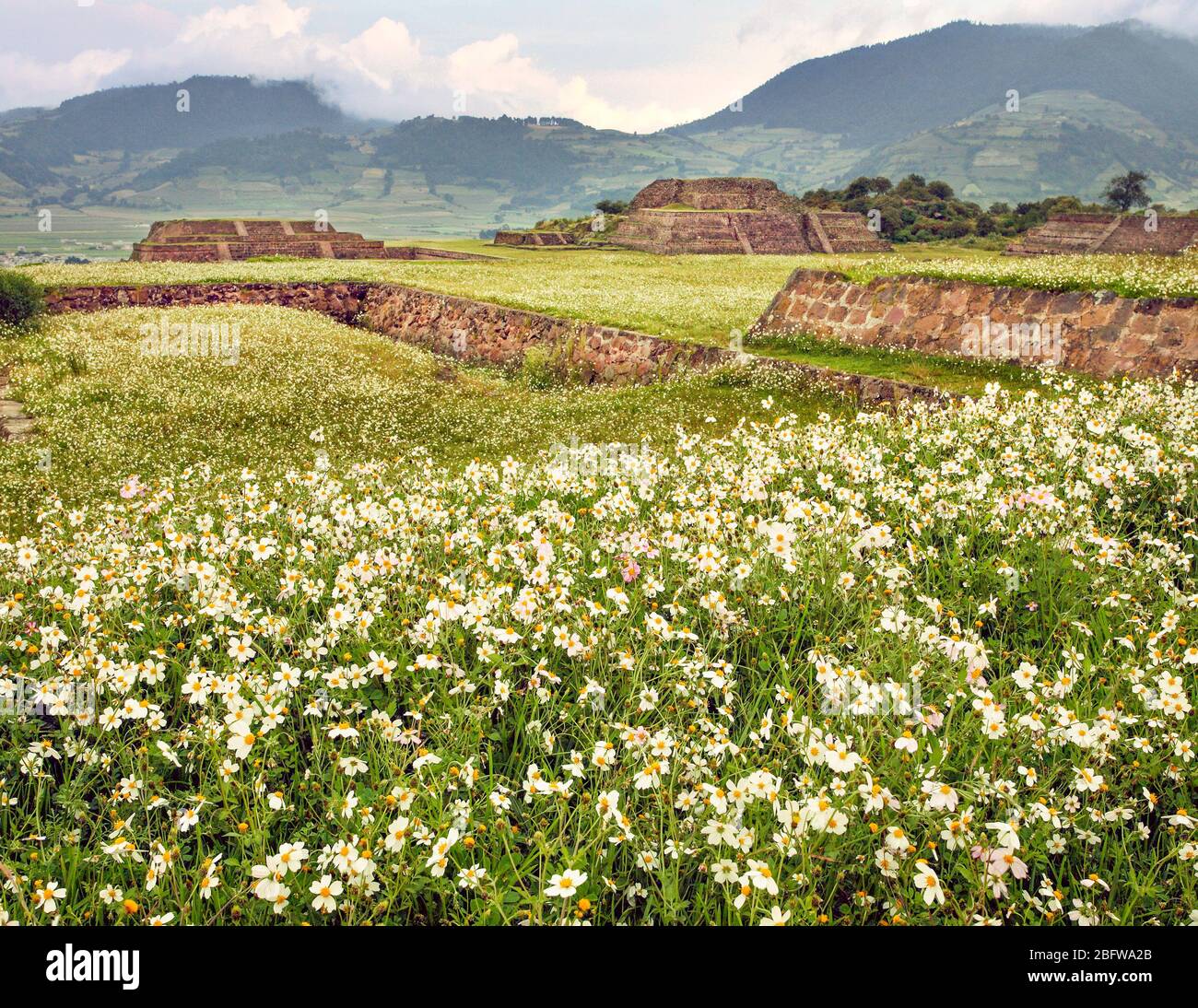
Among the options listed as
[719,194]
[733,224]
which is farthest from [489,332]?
[719,194]

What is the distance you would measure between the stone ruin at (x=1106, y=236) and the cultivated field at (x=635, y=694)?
3877 cm

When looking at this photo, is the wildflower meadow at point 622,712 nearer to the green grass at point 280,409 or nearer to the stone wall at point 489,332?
the green grass at point 280,409

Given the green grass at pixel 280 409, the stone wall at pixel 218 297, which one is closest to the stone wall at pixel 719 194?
the stone wall at pixel 218 297

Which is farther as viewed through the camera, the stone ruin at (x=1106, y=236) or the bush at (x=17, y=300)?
the stone ruin at (x=1106, y=236)

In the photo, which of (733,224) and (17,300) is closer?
(17,300)

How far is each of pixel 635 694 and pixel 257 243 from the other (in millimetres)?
51220

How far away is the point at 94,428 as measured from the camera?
1348 centimetres

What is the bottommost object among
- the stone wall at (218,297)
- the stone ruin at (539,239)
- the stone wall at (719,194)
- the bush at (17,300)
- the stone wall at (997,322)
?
the stone wall at (997,322)

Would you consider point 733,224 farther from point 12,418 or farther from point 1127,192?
point 1127,192

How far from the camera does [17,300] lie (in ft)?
72.0

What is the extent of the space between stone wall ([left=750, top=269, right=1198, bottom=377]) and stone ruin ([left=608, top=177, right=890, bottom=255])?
121 ft

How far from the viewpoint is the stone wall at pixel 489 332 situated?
14680mm

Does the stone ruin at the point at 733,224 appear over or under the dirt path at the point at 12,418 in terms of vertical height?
over

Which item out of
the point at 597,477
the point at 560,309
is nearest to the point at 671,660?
the point at 597,477
